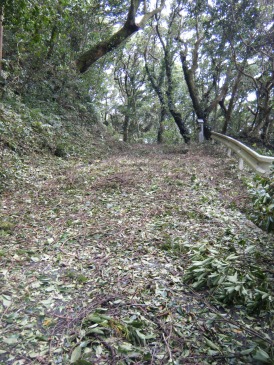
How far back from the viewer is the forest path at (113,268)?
7.13 feet

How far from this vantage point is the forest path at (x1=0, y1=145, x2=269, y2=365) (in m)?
2.17

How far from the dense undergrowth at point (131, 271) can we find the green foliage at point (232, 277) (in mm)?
12

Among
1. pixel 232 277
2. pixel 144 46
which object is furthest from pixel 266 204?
pixel 144 46

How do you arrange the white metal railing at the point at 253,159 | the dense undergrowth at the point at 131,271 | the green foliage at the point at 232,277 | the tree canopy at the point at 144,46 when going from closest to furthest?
1. the dense undergrowth at the point at 131,271
2. the green foliage at the point at 232,277
3. the white metal railing at the point at 253,159
4. the tree canopy at the point at 144,46

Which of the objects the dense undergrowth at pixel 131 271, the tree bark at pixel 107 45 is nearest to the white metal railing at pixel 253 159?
the dense undergrowth at pixel 131 271

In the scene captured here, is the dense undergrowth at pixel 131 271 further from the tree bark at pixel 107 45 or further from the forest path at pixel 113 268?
the tree bark at pixel 107 45

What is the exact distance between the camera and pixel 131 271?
318 cm

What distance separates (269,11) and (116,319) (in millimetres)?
13669

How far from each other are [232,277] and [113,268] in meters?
1.24

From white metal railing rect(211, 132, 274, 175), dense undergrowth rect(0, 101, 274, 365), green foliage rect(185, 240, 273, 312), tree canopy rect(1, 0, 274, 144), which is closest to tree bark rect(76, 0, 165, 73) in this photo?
tree canopy rect(1, 0, 274, 144)

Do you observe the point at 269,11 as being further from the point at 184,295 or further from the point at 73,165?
the point at 184,295

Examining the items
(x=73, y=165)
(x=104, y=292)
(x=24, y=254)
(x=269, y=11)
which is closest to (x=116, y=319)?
(x=104, y=292)

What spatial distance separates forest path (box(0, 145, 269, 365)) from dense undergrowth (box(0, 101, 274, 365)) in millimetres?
10

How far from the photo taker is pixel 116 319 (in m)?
2.41
